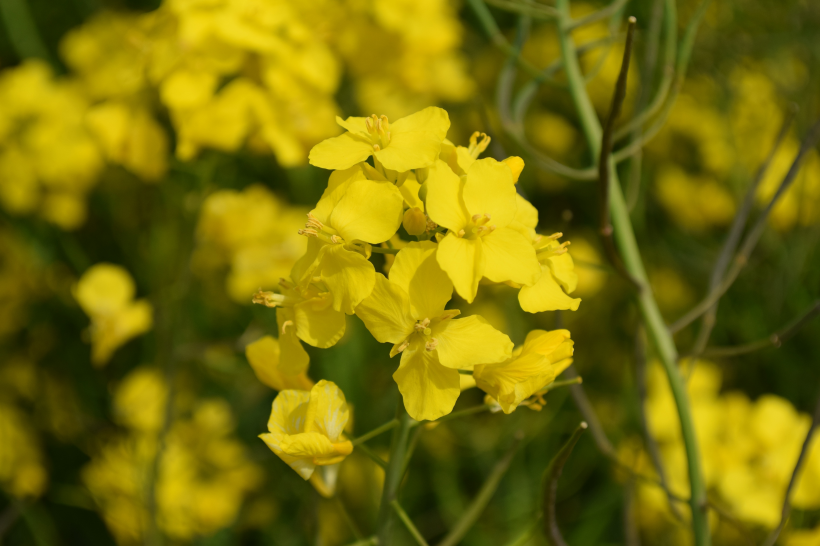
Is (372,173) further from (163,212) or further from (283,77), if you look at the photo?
(163,212)

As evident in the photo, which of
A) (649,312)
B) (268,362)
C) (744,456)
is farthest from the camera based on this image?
(744,456)

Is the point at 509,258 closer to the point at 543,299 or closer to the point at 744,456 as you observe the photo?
Result: the point at 543,299

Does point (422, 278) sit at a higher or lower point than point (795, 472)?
higher

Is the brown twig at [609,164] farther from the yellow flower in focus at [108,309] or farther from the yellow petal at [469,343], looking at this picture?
the yellow flower in focus at [108,309]

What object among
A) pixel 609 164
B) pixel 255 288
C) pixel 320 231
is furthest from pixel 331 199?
pixel 255 288

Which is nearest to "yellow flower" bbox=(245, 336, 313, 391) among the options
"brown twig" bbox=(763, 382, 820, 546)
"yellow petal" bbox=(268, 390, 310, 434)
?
"yellow petal" bbox=(268, 390, 310, 434)

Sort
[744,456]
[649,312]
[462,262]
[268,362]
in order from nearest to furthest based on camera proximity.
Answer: [462,262] → [268,362] → [649,312] → [744,456]

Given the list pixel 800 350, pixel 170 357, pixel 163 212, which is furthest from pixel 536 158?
pixel 800 350
